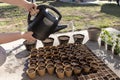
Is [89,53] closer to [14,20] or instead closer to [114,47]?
[114,47]

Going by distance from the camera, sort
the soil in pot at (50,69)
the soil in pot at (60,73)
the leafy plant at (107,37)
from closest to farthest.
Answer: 1. the soil in pot at (60,73)
2. the soil in pot at (50,69)
3. the leafy plant at (107,37)

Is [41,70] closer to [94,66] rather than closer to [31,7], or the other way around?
[94,66]

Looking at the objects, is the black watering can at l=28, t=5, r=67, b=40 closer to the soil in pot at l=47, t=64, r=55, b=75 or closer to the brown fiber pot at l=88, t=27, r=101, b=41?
the soil in pot at l=47, t=64, r=55, b=75

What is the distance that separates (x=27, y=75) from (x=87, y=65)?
945 mm

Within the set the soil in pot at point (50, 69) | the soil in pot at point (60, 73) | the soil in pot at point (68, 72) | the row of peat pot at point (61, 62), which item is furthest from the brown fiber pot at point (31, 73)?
the soil in pot at point (68, 72)

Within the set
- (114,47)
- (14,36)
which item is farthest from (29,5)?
(114,47)

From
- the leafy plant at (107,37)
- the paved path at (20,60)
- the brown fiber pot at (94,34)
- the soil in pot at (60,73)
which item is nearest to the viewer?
the soil in pot at (60,73)

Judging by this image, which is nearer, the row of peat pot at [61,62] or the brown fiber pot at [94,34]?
the row of peat pot at [61,62]

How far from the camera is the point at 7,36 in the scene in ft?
7.54

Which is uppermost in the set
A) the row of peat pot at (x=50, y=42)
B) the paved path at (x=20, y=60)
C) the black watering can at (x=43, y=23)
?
the black watering can at (x=43, y=23)

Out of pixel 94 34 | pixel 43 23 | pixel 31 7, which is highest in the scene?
pixel 31 7

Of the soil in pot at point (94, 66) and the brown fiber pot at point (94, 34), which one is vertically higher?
the brown fiber pot at point (94, 34)

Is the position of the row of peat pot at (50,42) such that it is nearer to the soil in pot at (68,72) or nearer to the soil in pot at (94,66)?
the soil in pot at (94,66)

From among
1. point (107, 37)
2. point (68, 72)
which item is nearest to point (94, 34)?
point (107, 37)
